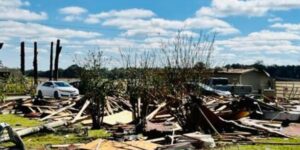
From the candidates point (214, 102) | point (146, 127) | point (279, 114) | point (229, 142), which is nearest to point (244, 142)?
point (229, 142)

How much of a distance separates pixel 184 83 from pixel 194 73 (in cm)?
54

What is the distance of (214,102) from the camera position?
26172mm

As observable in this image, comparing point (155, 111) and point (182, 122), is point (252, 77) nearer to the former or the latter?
point (155, 111)

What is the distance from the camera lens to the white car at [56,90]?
41.1m

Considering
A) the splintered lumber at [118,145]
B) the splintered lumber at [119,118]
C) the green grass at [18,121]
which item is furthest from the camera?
the green grass at [18,121]

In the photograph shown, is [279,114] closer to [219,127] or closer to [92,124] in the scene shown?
[219,127]

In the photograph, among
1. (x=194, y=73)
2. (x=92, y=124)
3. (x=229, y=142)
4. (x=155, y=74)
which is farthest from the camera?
(x=92, y=124)

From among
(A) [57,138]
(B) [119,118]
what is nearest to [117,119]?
(B) [119,118]

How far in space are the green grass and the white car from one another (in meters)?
13.2

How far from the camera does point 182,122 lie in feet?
60.5

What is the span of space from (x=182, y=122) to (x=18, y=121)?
30.3 feet

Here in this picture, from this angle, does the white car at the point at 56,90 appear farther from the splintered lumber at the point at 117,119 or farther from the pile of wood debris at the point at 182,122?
the splintered lumber at the point at 117,119

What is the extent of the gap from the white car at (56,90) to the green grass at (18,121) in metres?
13.2

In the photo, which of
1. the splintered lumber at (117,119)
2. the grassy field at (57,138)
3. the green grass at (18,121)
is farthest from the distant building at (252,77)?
the grassy field at (57,138)
